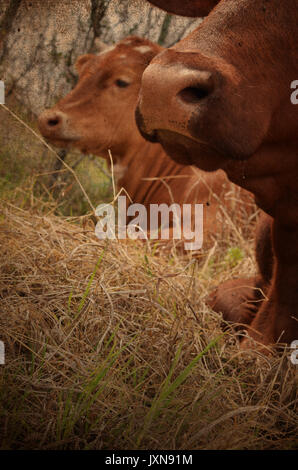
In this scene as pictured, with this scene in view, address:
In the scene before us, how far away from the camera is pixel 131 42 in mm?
3674

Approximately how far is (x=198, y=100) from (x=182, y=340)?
68 centimetres

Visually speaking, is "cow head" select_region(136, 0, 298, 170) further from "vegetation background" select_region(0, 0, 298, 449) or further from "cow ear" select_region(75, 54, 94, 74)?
"cow ear" select_region(75, 54, 94, 74)

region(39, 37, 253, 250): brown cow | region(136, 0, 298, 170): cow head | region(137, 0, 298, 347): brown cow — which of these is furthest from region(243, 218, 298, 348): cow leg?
region(39, 37, 253, 250): brown cow

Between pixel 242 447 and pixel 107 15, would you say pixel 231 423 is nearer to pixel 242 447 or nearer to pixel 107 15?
pixel 242 447

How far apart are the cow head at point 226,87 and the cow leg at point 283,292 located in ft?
1.33

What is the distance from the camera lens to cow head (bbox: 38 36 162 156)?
3.80 meters

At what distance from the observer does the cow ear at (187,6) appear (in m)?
2.17

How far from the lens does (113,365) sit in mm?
1709

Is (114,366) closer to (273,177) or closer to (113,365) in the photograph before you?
(113,365)

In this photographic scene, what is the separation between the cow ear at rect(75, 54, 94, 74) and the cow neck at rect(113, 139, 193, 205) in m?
0.63

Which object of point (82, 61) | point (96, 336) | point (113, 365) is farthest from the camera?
point (82, 61)

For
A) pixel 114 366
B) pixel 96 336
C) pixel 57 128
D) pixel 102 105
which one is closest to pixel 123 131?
pixel 102 105

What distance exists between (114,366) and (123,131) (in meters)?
2.47
